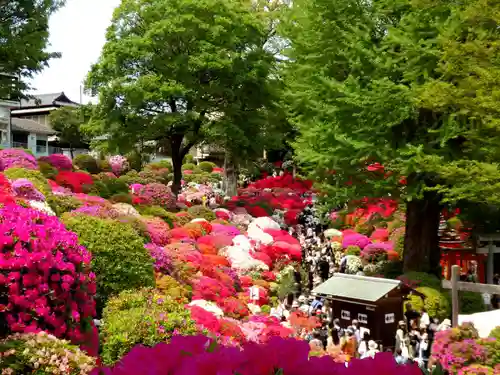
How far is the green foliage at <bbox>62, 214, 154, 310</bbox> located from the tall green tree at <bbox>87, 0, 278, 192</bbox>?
16.8 m

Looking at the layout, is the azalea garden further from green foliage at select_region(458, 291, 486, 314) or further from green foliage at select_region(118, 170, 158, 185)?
green foliage at select_region(118, 170, 158, 185)

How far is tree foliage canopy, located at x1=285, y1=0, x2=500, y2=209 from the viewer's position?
1473 cm

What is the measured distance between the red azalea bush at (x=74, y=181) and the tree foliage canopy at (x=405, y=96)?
9.11 meters

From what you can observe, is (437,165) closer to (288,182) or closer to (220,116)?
(220,116)

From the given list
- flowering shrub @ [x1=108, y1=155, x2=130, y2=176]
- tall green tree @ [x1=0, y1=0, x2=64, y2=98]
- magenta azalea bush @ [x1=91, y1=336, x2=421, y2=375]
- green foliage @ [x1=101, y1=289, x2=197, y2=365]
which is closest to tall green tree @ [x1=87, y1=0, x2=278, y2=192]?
tall green tree @ [x1=0, y1=0, x2=64, y2=98]


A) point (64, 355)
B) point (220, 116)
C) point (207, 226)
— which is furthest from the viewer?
point (220, 116)

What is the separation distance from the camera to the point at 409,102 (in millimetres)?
16859

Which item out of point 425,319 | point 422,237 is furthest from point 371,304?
point 422,237

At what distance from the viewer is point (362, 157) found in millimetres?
17906

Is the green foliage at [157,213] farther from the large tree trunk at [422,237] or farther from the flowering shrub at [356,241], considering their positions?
the large tree trunk at [422,237]

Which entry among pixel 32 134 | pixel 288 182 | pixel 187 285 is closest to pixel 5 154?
pixel 187 285

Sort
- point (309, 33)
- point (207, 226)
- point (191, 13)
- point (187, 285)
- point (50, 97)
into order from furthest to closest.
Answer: point (50, 97)
point (191, 13)
point (207, 226)
point (309, 33)
point (187, 285)

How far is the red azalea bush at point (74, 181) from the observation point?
2344cm

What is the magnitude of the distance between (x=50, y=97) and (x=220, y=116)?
4400cm
